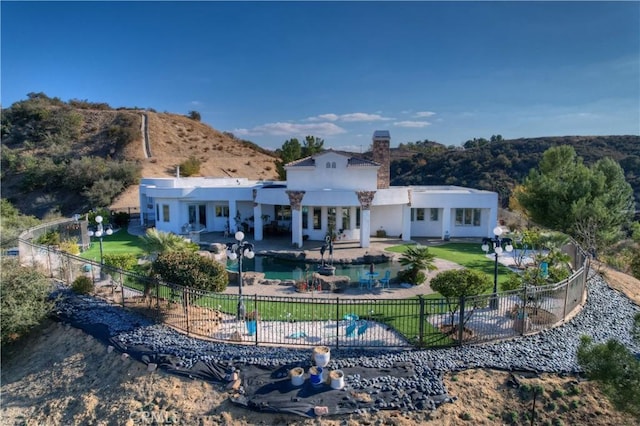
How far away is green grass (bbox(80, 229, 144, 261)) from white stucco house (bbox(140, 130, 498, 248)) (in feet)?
8.91

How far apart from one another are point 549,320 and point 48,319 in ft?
53.5

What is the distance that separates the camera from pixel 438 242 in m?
24.9

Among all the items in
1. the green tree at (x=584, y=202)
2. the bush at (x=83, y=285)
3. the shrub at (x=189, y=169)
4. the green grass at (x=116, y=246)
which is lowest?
the green grass at (x=116, y=246)

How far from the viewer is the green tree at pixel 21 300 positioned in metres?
11.5

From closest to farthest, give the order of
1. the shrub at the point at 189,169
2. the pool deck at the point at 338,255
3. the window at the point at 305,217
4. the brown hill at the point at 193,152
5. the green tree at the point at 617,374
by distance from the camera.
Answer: the green tree at the point at 617,374 → the pool deck at the point at 338,255 → the window at the point at 305,217 → the shrub at the point at 189,169 → the brown hill at the point at 193,152

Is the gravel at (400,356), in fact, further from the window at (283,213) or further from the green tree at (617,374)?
the window at (283,213)

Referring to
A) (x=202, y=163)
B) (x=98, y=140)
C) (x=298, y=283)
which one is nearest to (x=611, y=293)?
(x=298, y=283)

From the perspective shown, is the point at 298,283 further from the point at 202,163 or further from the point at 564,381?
the point at 202,163

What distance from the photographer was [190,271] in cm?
1171

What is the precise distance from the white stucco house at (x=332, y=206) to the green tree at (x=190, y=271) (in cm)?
1149

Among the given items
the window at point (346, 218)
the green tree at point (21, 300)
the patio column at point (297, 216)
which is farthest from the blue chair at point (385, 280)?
the green tree at point (21, 300)

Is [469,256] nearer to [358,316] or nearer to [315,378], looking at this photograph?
[358,316]

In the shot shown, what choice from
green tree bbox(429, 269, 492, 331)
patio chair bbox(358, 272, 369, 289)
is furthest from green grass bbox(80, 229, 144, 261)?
green tree bbox(429, 269, 492, 331)

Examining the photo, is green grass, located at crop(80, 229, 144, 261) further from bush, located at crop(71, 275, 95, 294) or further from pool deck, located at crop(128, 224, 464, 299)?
bush, located at crop(71, 275, 95, 294)
